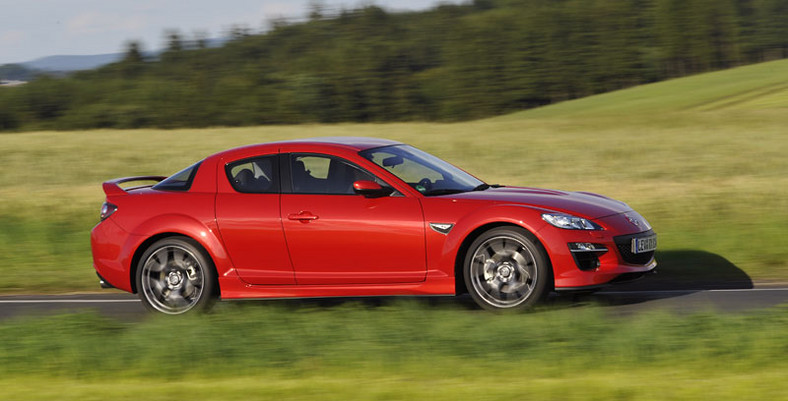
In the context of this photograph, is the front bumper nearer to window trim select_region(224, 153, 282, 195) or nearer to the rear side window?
window trim select_region(224, 153, 282, 195)

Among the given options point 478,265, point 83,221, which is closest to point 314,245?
point 478,265

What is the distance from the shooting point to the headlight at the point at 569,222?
25.7ft

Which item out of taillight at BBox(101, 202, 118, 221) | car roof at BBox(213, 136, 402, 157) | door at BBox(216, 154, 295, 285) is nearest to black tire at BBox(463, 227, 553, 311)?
car roof at BBox(213, 136, 402, 157)

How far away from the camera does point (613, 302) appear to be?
8773 millimetres

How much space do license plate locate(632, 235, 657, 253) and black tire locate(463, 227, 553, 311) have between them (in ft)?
2.46

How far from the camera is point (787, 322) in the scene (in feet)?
21.6

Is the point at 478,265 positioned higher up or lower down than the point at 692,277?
higher up

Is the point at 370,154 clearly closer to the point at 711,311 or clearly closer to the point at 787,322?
the point at 711,311

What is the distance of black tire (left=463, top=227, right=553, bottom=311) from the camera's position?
7.83 m

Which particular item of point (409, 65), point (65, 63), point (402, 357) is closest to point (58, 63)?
point (65, 63)

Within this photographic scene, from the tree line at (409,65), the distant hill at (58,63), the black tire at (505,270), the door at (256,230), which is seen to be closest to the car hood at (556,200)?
the black tire at (505,270)

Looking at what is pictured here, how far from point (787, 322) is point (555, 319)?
149 centimetres

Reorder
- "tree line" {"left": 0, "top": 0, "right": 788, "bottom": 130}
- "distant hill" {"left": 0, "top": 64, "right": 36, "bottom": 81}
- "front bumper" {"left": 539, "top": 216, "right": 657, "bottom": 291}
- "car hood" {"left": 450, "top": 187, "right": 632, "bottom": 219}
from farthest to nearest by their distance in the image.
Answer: "tree line" {"left": 0, "top": 0, "right": 788, "bottom": 130} < "distant hill" {"left": 0, "top": 64, "right": 36, "bottom": 81} < "car hood" {"left": 450, "top": 187, "right": 632, "bottom": 219} < "front bumper" {"left": 539, "top": 216, "right": 657, "bottom": 291}

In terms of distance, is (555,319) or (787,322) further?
(555,319)
